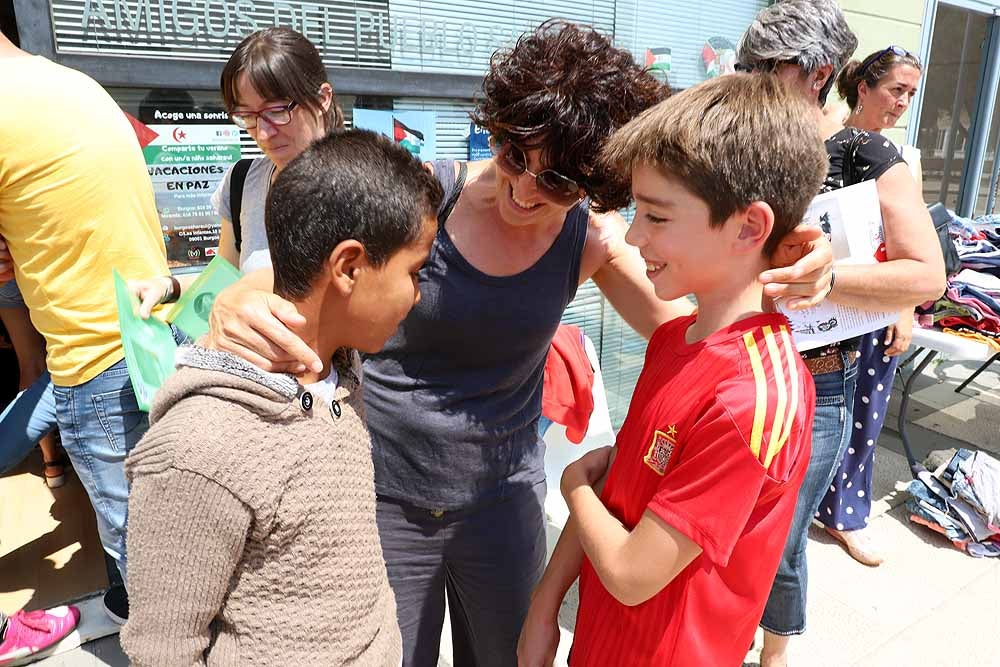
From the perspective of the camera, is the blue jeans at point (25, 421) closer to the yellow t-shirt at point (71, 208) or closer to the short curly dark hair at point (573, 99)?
the yellow t-shirt at point (71, 208)

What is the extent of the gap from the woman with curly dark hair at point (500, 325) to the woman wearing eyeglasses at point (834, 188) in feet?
2.15

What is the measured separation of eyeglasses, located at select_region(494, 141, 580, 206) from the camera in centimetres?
129

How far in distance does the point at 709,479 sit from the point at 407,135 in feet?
8.80

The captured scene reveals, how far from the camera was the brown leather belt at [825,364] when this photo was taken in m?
1.98

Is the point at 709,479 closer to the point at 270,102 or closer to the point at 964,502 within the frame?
the point at 270,102

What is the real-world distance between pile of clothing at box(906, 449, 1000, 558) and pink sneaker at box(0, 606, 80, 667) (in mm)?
3834

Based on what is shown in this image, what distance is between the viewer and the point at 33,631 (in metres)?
2.43

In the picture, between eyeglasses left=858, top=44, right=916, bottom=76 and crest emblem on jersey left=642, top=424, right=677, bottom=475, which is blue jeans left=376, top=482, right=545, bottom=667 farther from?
eyeglasses left=858, top=44, right=916, bottom=76

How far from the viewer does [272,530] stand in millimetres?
941

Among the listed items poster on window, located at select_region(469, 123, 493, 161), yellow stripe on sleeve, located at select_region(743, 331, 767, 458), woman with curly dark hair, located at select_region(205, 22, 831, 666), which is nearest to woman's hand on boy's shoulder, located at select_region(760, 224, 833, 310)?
woman with curly dark hair, located at select_region(205, 22, 831, 666)

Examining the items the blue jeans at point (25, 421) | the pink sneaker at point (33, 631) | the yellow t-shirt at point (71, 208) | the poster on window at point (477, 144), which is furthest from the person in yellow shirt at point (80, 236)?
the poster on window at point (477, 144)

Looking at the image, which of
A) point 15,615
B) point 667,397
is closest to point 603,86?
point 667,397

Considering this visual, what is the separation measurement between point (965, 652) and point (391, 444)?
2.55 meters

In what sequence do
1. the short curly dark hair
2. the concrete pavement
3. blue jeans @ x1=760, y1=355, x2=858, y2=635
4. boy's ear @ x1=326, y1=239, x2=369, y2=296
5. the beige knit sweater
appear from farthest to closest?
the concrete pavement → blue jeans @ x1=760, y1=355, x2=858, y2=635 → the short curly dark hair → boy's ear @ x1=326, y1=239, x2=369, y2=296 → the beige knit sweater
